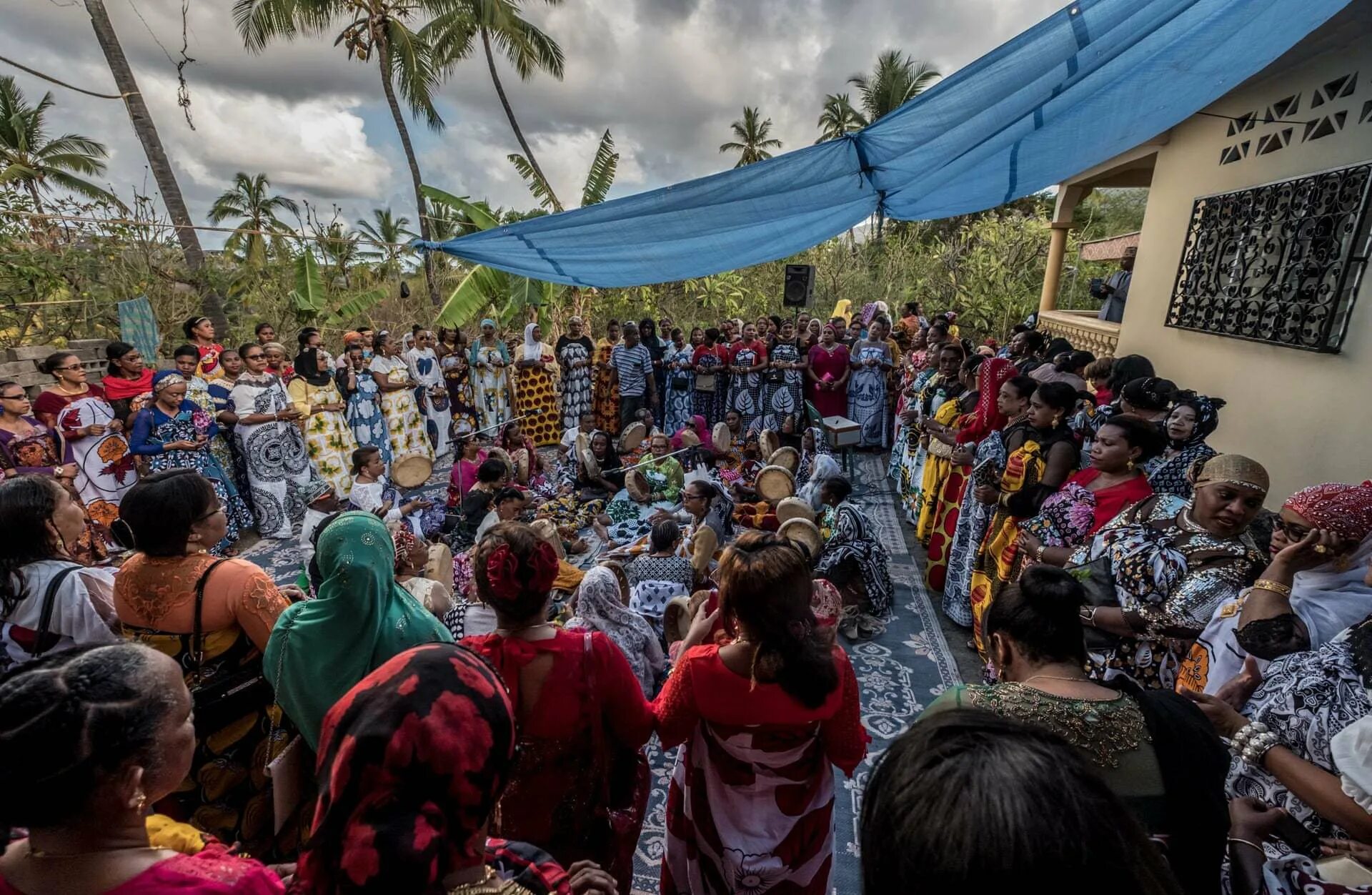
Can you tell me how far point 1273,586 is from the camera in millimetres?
1853

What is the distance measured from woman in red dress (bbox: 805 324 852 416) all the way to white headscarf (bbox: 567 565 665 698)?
6017mm

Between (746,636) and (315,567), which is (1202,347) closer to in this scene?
(746,636)

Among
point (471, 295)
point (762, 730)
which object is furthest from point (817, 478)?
point (471, 295)

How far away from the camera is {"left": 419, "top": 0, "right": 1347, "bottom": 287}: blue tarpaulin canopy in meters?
2.55

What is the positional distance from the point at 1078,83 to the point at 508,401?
829cm

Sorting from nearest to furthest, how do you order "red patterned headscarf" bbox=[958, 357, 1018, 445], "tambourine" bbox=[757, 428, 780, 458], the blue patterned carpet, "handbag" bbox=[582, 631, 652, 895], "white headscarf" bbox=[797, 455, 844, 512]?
"handbag" bbox=[582, 631, 652, 895] → the blue patterned carpet → "red patterned headscarf" bbox=[958, 357, 1018, 445] → "white headscarf" bbox=[797, 455, 844, 512] → "tambourine" bbox=[757, 428, 780, 458]

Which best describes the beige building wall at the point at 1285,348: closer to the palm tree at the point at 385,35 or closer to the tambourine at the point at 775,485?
the tambourine at the point at 775,485

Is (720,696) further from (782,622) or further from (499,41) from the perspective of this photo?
(499,41)

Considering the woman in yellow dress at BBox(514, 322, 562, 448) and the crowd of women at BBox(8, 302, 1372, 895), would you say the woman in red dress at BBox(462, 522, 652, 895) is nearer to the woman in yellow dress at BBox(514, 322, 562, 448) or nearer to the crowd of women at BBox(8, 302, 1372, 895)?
the crowd of women at BBox(8, 302, 1372, 895)

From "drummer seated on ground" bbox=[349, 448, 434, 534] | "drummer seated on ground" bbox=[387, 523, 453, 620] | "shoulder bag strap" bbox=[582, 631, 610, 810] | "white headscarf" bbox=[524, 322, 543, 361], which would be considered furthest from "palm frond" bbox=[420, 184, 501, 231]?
"shoulder bag strap" bbox=[582, 631, 610, 810]

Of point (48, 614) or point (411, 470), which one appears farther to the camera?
point (411, 470)

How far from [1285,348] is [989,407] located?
6.45 ft

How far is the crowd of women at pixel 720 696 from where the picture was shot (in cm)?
91

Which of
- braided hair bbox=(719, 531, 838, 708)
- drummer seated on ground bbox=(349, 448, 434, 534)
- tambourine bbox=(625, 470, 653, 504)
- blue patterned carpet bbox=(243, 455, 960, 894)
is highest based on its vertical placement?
braided hair bbox=(719, 531, 838, 708)
